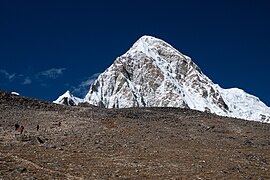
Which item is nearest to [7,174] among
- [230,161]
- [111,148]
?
[111,148]

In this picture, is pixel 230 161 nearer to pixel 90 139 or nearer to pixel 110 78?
pixel 90 139

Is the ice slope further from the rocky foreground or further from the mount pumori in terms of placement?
the rocky foreground

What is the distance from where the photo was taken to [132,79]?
174 m

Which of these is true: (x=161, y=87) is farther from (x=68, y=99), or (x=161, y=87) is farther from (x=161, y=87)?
(x=68, y=99)

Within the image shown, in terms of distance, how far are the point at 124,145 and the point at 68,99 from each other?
383ft

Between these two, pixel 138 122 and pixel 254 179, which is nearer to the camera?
pixel 254 179

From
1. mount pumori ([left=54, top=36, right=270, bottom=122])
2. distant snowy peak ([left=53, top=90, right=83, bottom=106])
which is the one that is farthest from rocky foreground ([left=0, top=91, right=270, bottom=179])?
mount pumori ([left=54, top=36, right=270, bottom=122])

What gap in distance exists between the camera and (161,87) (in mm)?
166125

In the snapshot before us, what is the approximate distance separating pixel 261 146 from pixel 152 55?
153 meters

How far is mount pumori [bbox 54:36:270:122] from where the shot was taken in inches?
6225

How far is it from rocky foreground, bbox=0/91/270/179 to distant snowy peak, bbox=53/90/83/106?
9029 centimetres

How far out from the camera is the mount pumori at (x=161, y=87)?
15812cm

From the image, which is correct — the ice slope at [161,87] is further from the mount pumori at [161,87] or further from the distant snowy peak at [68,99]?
the distant snowy peak at [68,99]

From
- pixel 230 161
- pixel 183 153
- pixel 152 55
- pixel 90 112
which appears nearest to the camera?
pixel 230 161
